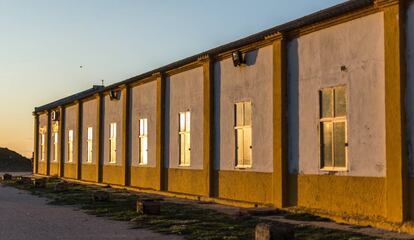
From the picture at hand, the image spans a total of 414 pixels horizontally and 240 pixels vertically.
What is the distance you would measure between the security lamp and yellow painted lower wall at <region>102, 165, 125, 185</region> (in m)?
11.6

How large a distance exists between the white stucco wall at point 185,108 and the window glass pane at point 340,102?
737cm

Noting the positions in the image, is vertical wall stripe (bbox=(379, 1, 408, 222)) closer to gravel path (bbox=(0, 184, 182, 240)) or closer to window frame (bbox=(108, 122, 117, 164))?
gravel path (bbox=(0, 184, 182, 240))

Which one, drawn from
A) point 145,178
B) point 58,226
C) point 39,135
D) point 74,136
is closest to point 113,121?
point 145,178

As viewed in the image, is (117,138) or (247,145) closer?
(247,145)

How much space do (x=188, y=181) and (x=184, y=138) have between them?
163 centimetres

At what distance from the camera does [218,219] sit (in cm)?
1512

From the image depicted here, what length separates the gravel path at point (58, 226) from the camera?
1268 cm

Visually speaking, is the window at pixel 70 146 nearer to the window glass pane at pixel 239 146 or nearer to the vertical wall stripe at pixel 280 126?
the window glass pane at pixel 239 146

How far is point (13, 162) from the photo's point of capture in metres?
77.6

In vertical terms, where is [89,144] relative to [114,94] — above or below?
below

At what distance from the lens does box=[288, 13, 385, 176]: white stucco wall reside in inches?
523

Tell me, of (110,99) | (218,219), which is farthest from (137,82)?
(218,219)

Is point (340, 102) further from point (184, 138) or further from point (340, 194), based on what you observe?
point (184, 138)

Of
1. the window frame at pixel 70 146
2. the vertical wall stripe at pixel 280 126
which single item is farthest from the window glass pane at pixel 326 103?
the window frame at pixel 70 146
